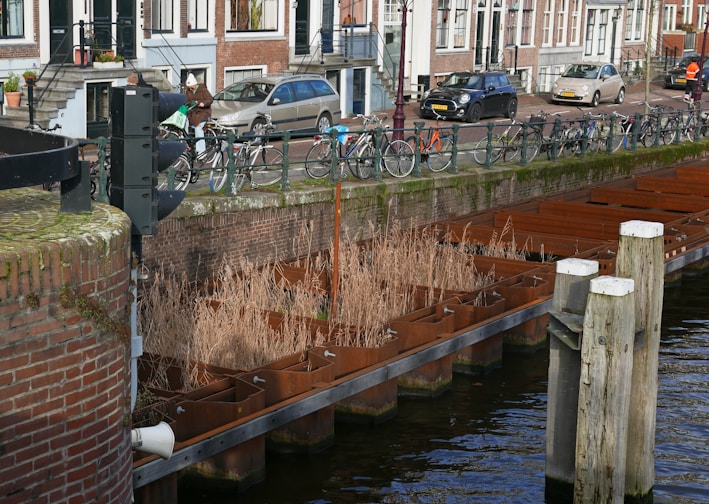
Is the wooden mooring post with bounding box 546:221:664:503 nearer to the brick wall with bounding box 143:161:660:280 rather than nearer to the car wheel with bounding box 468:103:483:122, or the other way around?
the brick wall with bounding box 143:161:660:280

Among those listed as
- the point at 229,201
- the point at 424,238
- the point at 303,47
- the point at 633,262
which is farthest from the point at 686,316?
the point at 303,47

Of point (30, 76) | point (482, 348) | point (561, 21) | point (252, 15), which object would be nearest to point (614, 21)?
point (561, 21)

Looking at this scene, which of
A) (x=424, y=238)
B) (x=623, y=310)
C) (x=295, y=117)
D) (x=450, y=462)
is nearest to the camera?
(x=623, y=310)

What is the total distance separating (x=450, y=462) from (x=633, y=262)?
285cm

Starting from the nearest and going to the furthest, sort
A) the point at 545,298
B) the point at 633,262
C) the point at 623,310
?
the point at 623,310, the point at 633,262, the point at 545,298

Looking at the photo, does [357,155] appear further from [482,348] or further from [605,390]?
[605,390]

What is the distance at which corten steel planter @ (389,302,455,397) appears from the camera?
484 inches

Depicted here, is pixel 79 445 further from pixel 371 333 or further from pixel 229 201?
pixel 229 201

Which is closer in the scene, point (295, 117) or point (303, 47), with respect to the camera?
point (295, 117)

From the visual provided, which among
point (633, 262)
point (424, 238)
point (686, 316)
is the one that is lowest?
point (686, 316)

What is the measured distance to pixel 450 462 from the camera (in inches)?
444

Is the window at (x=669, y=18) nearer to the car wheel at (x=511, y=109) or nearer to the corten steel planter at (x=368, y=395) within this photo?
the car wheel at (x=511, y=109)

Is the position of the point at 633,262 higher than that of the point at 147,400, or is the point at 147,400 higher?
the point at 633,262

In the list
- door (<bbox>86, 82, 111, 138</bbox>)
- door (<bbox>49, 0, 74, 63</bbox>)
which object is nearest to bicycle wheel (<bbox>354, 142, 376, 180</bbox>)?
door (<bbox>86, 82, 111, 138</bbox>)
